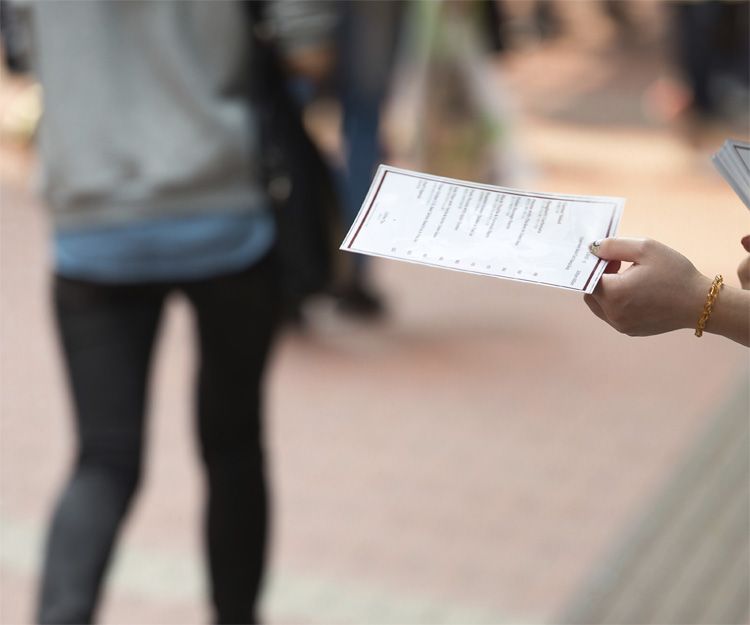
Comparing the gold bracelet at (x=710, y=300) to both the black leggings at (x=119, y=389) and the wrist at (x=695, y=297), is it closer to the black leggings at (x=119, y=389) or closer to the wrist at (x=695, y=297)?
the wrist at (x=695, y=297)

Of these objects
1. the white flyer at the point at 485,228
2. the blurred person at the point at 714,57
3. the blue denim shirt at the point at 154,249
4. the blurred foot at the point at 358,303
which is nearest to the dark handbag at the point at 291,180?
the blue denim shirt at the point at 154,249

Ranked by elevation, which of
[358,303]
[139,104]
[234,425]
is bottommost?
[358,303]

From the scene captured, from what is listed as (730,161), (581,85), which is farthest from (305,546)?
(581,85)

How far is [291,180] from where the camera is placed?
2816 millimetres

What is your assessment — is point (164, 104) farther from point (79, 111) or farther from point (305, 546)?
point (305, 546)

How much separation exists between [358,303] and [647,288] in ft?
13.1

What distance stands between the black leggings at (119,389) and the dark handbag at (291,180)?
0.35 feet

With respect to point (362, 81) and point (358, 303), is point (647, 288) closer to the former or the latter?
point (362, 81)

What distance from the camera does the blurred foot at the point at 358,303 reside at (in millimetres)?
5590

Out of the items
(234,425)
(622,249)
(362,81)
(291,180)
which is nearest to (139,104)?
(291,180)

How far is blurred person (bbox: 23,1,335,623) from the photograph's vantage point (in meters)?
2.51

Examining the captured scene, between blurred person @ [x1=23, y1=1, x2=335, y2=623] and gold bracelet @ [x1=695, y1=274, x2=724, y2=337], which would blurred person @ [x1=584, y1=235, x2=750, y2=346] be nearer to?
gold bracelet @ [x1=695, y1=274, x2=724, y2=337]

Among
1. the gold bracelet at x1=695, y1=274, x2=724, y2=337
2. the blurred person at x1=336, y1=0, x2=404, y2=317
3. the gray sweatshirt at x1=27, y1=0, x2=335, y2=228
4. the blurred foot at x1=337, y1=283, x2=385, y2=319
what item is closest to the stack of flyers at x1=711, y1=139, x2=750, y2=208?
the gold bracelet at x1=695, y1=274, x2=724, y2=337

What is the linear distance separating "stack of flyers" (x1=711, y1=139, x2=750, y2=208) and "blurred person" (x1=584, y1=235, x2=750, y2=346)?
111mm
